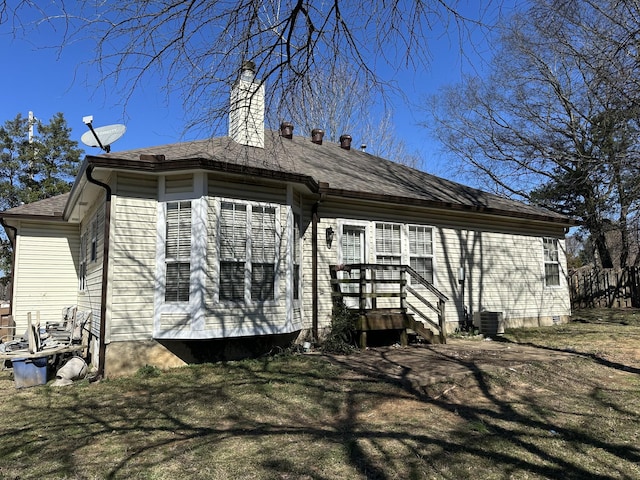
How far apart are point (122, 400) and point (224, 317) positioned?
2159mm

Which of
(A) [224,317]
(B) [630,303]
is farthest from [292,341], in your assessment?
(B) [630,303]

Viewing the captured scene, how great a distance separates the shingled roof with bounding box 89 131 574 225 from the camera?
7.58 meters

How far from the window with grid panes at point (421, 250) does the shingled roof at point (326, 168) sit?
29.1 inches

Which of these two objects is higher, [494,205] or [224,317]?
[494,205]

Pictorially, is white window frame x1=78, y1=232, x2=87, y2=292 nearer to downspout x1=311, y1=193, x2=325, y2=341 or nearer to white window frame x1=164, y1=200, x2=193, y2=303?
white window frame x1=164, y1=200, x2=193, y2=303

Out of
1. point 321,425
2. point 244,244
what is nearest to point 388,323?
point 244,244

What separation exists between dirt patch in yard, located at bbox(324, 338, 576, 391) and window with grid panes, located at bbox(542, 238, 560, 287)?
5230 millimetres

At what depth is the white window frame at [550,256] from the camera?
14234 mm

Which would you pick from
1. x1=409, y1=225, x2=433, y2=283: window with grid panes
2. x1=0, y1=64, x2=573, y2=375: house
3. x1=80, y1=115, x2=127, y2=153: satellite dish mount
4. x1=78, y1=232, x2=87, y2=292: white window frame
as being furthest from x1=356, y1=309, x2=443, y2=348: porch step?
x1=78, y1=232, x2=87, y2=292: white window frame

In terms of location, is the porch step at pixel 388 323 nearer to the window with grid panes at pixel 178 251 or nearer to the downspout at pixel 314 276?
the downspout at pixel 314 276

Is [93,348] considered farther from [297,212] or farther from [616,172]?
[616,172]

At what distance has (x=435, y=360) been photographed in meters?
8.09

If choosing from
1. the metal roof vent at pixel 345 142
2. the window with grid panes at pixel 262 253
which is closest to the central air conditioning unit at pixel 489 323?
the window with grid panes at pixel 262 253

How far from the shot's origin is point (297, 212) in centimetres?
942
